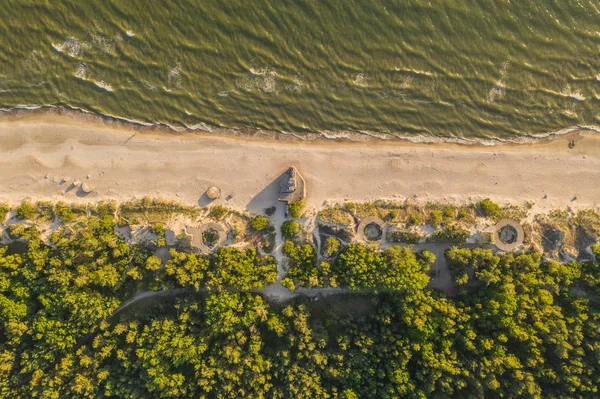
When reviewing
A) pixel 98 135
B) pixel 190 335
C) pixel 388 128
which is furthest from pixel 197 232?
pixel 388 128

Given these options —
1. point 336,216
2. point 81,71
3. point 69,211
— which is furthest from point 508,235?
point 81,71

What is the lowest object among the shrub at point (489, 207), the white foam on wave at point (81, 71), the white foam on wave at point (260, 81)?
the shrub at point (489, 207)

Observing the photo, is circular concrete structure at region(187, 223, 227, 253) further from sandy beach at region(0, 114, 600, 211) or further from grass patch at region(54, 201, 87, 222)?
grass patch at region(54, 201, 87, 222)

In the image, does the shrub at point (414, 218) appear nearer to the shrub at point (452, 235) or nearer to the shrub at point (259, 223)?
the shrub at point (452, 235)

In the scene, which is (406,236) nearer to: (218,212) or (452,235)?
(452,235)

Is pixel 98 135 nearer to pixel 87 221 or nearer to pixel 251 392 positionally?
pixel 87 221

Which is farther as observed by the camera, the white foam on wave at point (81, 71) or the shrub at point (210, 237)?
the white foam on wave at point (81, 71)

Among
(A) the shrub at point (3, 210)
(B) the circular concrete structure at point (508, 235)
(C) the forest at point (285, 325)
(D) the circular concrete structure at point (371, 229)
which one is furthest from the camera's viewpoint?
(D) the circular concrete structure at point (371, 229)

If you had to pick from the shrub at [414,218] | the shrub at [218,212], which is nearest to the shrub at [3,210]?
the shrub at [218,212]

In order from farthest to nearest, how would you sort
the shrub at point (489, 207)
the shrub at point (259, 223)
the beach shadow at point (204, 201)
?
1. the beach shadow at point (204, 201)
2. the shrub at point (259, 223)
3. the shrub at point (489, 207)
